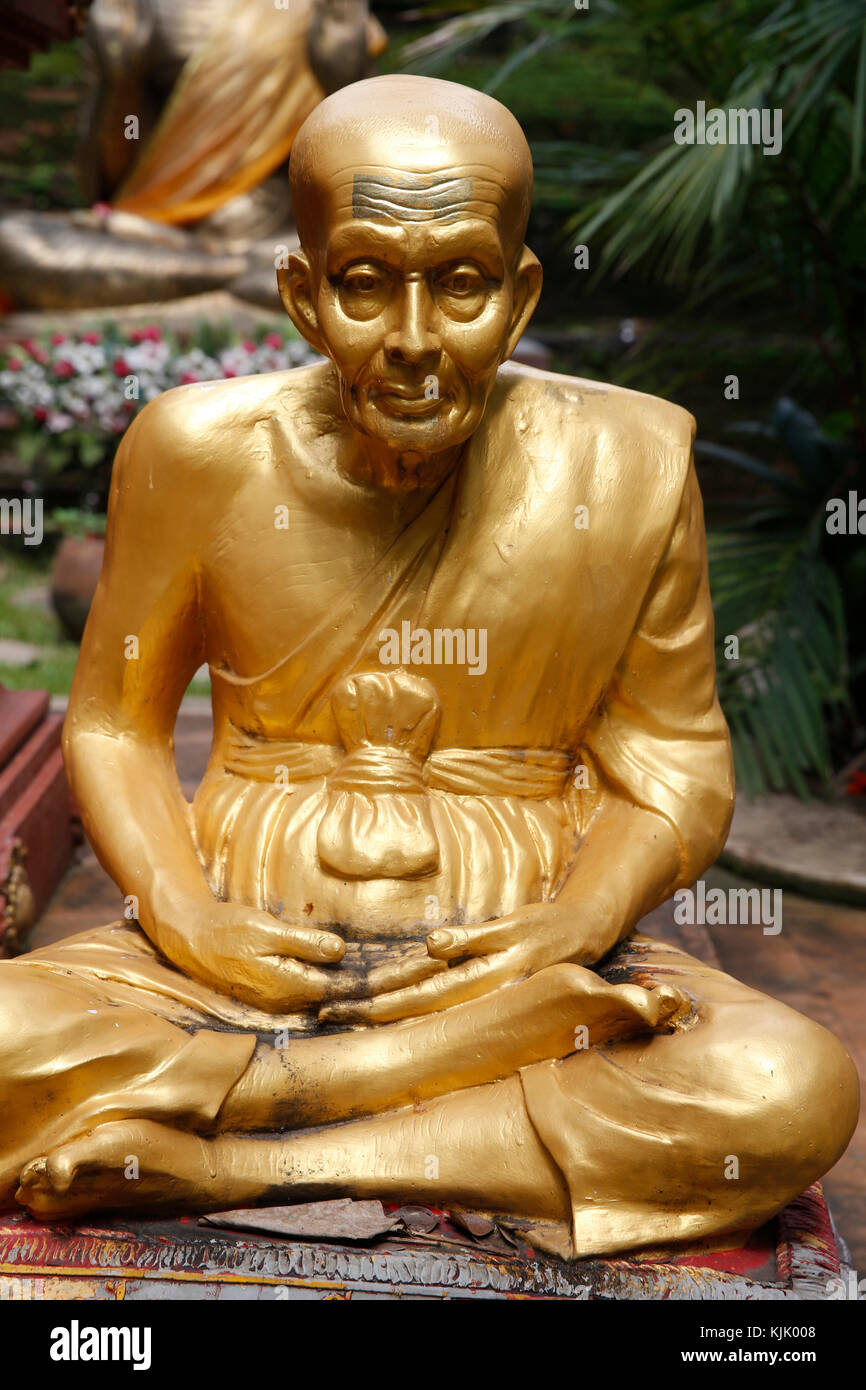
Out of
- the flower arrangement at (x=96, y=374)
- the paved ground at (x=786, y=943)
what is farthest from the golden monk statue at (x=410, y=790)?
the flower arrangement at (x=96, y=374)

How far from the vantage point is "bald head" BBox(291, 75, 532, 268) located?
Result: 2.57 m

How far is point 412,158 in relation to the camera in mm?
2578

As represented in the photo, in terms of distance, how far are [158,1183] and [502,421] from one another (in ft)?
4.65

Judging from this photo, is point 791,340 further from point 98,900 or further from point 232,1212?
point 232,1212

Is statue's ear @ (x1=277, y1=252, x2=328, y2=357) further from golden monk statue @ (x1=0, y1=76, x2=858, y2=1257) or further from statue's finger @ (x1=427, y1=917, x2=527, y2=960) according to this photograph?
statue's finger @ (x1=427, y1=917, x2=527, y2=960)

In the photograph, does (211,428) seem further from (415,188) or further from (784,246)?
(784,246)

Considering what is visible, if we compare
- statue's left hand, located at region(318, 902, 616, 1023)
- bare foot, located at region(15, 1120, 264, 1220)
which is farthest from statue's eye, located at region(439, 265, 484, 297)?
bare foot, located at region(15, 1120, 264, 1220)

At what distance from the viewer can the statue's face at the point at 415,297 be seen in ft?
8.43

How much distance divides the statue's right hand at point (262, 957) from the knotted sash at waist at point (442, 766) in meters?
0.33

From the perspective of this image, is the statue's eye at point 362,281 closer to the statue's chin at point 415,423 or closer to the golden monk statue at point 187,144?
the statue's chin at point 415,423

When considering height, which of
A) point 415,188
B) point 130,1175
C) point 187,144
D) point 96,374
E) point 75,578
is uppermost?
point 187,144

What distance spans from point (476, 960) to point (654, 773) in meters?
0.50

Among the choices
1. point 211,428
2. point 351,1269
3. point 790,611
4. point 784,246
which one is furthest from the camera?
point 784,246

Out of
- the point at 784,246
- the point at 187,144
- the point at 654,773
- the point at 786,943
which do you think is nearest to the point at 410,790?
the point at 654,773
